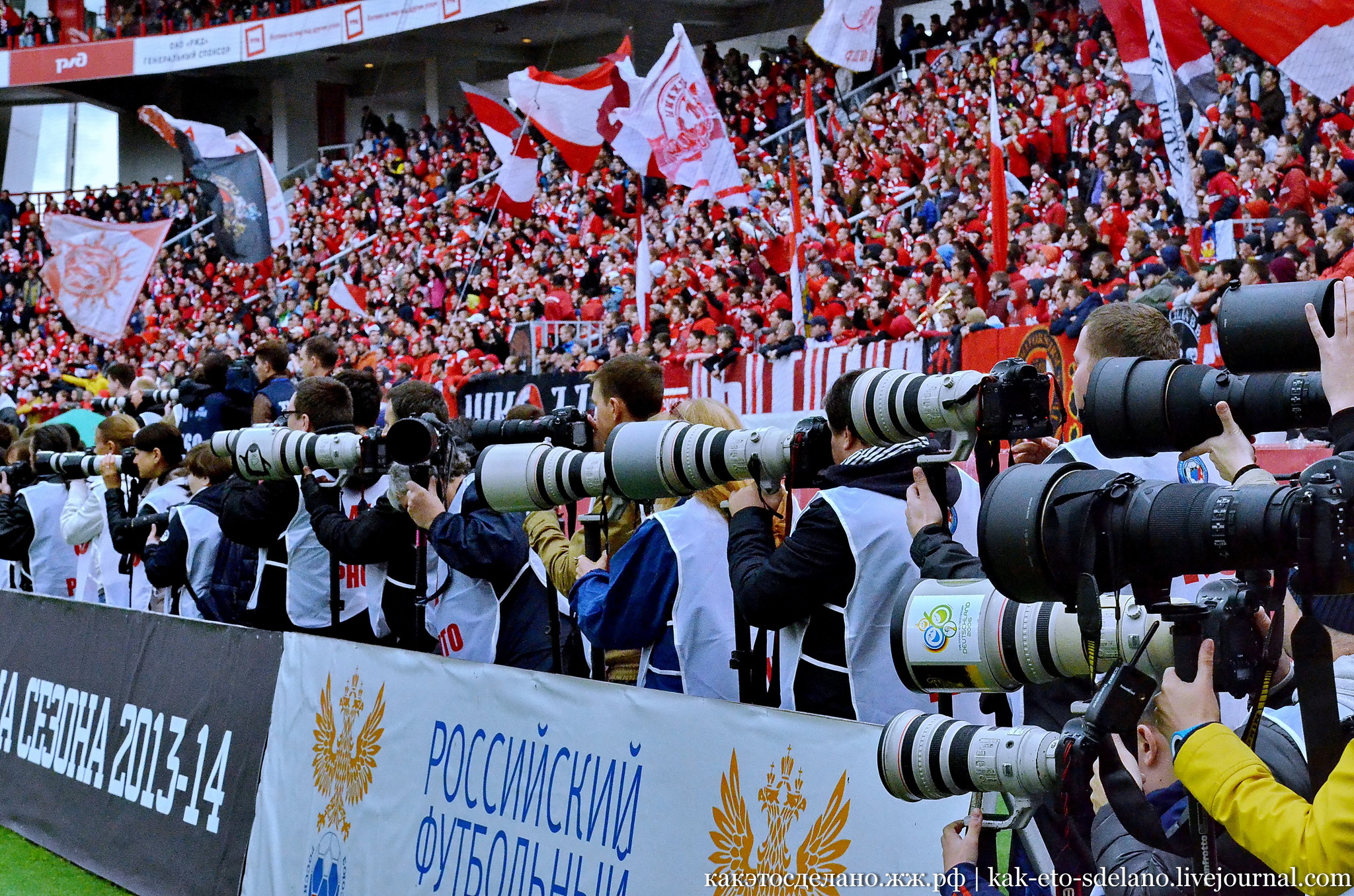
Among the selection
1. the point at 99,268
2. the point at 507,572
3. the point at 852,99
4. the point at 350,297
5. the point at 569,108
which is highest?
the point at 852,99

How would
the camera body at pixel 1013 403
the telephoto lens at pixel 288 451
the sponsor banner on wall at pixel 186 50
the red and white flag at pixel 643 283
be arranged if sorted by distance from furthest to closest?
the sponsor banner on wall at pixel 186 50, the red and white flag at pixel 643 283, the telephoto lens at pixel 288 451, the camera body at pixel 1013 403

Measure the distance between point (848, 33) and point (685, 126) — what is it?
1926 mm

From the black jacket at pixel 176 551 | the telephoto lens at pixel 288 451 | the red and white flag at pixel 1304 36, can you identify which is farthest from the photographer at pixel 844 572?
the red and white flag at pixel 1304 36

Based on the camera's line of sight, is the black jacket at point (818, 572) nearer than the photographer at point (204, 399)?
Yes

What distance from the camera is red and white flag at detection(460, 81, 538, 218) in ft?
63.1

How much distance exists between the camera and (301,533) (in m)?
5.37

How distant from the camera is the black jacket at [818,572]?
3324 mm

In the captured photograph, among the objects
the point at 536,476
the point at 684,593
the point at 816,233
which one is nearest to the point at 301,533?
the point at 536,476

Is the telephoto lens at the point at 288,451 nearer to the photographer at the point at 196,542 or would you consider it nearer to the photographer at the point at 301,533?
the photographer at the point at 301,533

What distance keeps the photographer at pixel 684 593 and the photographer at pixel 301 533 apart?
1.55 m

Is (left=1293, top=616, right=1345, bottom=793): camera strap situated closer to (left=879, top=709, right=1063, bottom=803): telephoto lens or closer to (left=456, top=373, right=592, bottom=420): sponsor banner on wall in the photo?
(left=879, top=709, right=1063, bottom=803): telephoto lens

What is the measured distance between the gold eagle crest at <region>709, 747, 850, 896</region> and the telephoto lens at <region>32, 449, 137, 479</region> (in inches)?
175

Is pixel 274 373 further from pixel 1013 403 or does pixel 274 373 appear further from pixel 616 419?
pixel 1013 403

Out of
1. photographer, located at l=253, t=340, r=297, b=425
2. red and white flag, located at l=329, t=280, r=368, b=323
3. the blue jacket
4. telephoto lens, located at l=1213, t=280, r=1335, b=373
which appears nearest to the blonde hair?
the blue jacket
